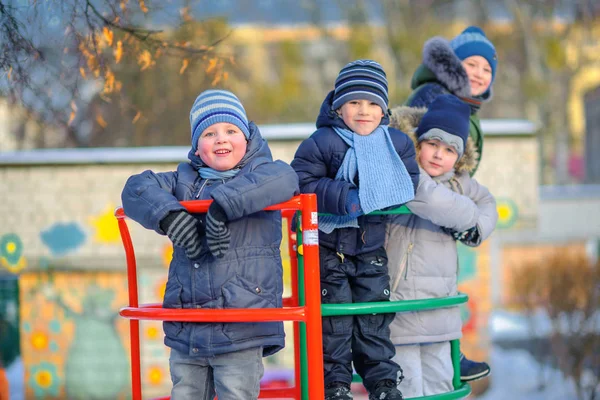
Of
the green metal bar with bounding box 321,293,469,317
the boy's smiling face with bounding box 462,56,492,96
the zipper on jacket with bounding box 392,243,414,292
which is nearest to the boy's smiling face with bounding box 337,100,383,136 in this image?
the zipper on jacket with bounding box 392,243,414,292

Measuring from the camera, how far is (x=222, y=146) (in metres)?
3.37

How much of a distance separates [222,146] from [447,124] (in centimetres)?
114

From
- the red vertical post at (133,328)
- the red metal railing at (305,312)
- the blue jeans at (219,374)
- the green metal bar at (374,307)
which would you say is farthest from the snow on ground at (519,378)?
the red metal railing at (305,312)

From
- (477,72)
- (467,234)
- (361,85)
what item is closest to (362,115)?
(361,85)

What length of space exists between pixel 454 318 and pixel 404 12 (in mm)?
24252

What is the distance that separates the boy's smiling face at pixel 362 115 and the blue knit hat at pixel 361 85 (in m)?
0.02

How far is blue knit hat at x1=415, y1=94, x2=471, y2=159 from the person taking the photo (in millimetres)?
3949

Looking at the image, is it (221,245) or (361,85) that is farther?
(361,85)

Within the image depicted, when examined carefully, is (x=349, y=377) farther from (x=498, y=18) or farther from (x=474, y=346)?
(x=498, y=18)

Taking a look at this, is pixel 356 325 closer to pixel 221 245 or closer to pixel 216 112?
pixel 221 245

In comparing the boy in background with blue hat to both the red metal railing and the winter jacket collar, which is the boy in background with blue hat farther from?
the red metal railing

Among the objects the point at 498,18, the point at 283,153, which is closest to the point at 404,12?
the point at 498,18

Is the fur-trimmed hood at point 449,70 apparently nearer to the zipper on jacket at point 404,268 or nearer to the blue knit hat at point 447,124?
the blue knit hat at point 447,124

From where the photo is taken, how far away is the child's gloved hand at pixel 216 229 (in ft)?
10.2
